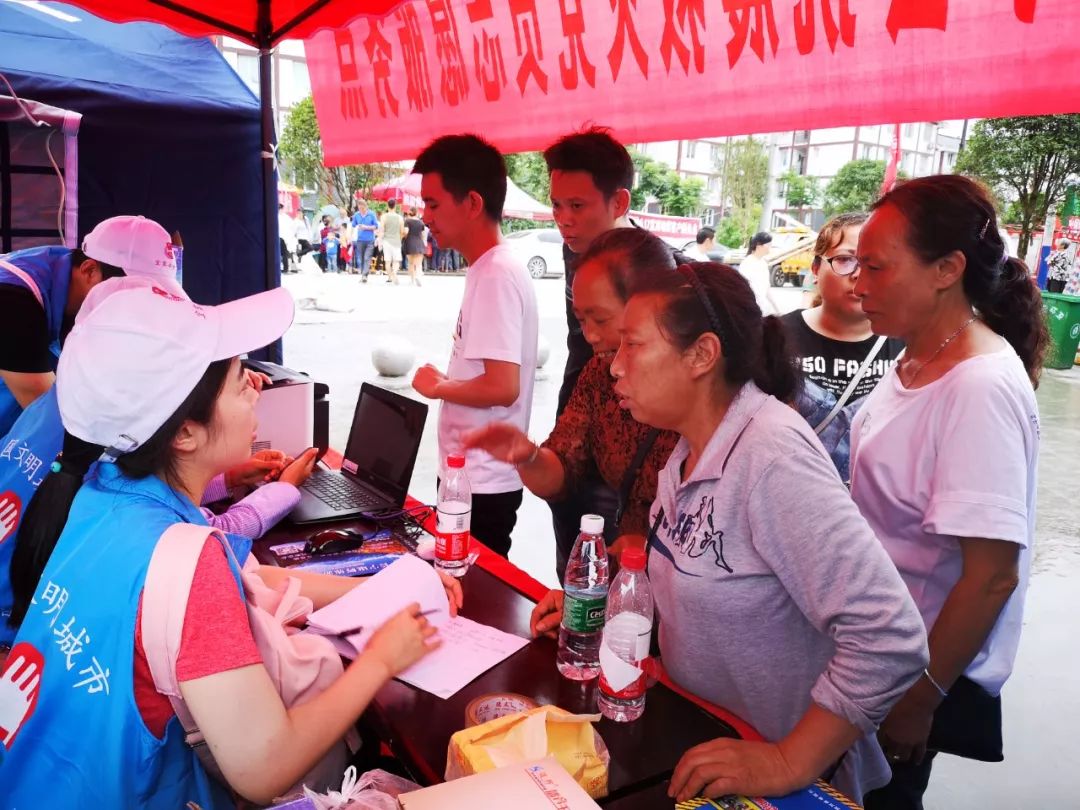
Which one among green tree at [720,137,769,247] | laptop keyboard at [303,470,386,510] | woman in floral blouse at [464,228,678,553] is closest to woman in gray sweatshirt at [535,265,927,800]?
woman in floral blouse at [464,228,678,553]

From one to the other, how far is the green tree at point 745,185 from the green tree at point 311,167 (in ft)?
41.4

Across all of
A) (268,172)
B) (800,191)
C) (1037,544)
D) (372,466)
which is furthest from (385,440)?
(800,191)

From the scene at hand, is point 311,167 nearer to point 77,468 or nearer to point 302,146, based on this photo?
point 302,146

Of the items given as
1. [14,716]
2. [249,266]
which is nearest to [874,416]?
Result: [14,716]

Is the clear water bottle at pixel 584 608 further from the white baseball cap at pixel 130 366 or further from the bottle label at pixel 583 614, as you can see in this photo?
the white baseball cap at pixel 130 366

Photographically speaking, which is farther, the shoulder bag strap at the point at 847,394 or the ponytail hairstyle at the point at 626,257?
the shoulder bag strap at the point at 847,394

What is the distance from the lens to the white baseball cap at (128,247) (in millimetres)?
2104

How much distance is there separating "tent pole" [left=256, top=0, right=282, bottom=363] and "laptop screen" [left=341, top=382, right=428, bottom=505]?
1040 mm

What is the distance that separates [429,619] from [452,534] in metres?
0.25

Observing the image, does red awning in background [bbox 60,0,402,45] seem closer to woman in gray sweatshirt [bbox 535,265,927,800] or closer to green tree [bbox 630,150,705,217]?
woman in gray sweatshirt [bbox 535,265,927,800]

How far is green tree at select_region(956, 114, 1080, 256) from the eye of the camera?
9.52m

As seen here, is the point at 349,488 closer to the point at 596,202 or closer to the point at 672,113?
the point at 596,202

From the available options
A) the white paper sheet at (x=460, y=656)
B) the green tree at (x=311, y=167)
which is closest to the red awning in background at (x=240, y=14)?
the white paper sheet at (x=460, y=656)

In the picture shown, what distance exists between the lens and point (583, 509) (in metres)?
2.25
